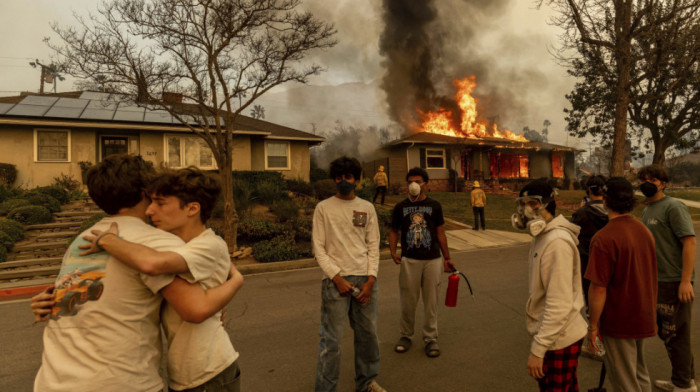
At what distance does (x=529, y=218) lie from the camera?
257cm

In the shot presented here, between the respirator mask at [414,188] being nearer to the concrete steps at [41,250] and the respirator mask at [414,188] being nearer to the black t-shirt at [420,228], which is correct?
the black t-shirt at [420,228]

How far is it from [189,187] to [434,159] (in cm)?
2636

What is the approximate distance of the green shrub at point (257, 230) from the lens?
35.6ft

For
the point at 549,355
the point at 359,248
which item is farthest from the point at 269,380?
the point at 549,355

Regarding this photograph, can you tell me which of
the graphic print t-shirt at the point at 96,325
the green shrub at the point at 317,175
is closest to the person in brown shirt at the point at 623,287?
the graphic print t-shirt at the point at 96,325

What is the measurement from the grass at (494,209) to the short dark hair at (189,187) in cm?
1427

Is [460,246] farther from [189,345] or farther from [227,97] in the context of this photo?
[189,345]

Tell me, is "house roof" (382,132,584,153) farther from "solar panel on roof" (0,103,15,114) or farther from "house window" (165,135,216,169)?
"solar panel on roof" (0,103,15,114)

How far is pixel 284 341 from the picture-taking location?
4.56 m

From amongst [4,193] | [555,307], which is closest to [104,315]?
[555,307]

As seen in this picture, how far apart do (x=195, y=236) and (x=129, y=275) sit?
13.9 inches

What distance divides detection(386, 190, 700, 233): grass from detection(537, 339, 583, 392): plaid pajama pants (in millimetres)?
12841

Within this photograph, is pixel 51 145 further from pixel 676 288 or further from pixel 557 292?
pixel 676 288

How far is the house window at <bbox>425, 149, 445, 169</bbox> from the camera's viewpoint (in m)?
26.8
